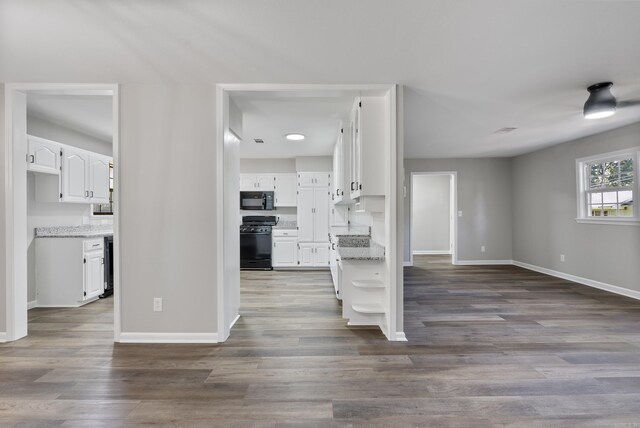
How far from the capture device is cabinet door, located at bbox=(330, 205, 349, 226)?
6230mm

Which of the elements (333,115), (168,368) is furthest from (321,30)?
(168,368)

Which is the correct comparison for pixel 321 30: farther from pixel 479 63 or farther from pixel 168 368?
Answer: pixel 168 368

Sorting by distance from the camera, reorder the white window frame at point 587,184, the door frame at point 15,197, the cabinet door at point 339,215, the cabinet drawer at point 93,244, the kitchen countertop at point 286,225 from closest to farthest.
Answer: the door frame at point 15,197 < the cabinet drawer at point 93,244 < the white window frame at point 587,184 < the cabinet door at point 339,215 < the kitchen countertop at point 286,225

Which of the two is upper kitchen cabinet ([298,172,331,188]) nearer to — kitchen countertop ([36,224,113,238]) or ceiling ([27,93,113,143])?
ceiling ([27,93,113,143])

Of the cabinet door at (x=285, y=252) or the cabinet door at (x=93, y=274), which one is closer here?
the cabinet door at (x=93, y=274)

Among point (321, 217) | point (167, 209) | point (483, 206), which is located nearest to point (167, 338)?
point (167, 209)

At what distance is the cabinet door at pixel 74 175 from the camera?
4.04m

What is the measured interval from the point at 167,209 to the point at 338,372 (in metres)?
2.01

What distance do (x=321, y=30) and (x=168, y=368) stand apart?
2.66 m

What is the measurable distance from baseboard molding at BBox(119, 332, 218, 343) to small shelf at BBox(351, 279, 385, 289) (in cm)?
142

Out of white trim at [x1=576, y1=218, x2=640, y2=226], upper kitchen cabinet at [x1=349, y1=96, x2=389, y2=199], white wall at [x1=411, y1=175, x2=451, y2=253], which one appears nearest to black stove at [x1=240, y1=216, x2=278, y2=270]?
upper kitchen cabinet at [x1=349, y1=96, x2=389, y2=199]

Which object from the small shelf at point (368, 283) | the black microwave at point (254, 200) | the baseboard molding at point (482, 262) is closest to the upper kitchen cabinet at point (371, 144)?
the small shelf at point (368, 283)

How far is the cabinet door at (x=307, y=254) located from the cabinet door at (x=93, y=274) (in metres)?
3.33

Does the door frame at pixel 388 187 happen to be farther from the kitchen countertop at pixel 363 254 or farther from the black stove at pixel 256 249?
the black stove at pixel 256 249
